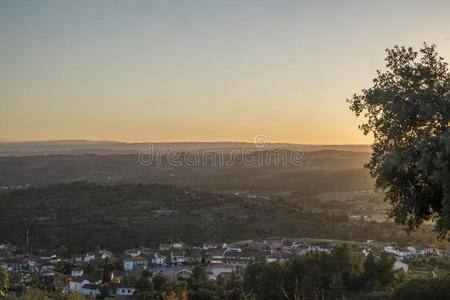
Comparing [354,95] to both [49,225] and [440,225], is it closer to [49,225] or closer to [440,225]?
[440,225]

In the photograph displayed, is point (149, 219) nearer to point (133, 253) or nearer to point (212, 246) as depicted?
point (212, 246)

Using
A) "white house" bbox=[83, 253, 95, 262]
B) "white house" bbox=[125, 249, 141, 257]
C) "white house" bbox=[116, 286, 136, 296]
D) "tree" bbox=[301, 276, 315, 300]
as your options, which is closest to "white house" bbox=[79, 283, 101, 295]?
"white house" bbox=[116, 286, 136, 296]

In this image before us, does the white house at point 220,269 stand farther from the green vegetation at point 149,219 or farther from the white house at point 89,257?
the green vegetation at point 149,219

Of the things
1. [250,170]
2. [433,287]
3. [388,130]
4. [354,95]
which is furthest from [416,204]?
[250,170]

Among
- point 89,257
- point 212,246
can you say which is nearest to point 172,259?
point 89,257

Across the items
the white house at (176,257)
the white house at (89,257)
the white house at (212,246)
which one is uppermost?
the white house at (89,257)

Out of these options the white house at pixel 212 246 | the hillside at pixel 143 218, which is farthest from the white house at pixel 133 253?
the white house at pixel 212 246
